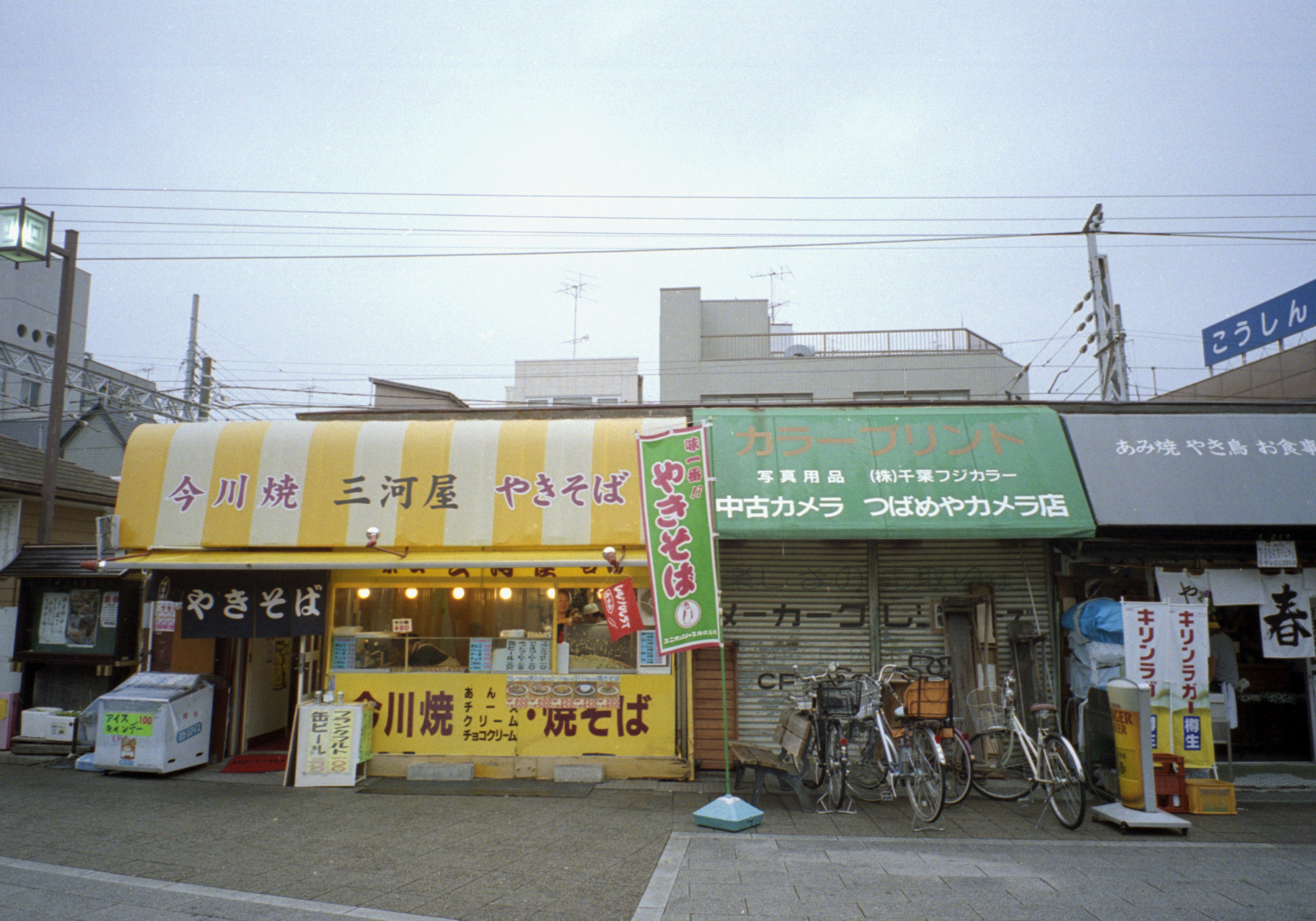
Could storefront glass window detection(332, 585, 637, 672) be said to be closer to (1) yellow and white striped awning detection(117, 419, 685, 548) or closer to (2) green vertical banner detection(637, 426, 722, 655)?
(1) yellow and white striped awning detection(117, 419, 685, 548)

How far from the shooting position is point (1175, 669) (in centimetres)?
913

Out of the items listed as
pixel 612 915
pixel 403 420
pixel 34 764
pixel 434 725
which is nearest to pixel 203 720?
pixel 34 764

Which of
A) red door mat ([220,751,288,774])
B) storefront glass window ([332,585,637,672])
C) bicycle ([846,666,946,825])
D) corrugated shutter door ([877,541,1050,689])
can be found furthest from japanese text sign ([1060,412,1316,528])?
red door mat ([220,751,288,774])

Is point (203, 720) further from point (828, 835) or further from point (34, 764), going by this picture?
point (828, 835)

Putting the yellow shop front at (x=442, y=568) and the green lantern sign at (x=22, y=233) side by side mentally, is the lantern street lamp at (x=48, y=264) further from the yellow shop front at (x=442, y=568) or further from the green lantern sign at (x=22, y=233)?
the yellow shop front at (x=442, y=568)

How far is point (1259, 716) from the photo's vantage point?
1220 cm

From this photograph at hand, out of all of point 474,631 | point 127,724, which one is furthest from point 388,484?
point 127,724

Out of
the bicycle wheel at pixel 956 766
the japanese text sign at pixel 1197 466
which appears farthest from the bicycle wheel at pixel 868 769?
the japanese text sign at pixel 1197 466

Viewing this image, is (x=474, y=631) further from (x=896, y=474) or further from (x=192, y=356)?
(x=192, y=356)

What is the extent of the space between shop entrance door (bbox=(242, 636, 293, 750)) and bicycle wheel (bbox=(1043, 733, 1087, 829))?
10777mm

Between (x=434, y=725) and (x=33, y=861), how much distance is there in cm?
458

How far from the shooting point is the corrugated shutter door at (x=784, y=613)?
10641mm

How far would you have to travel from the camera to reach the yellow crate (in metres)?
8.76

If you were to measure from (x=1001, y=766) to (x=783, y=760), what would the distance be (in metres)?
2.76
